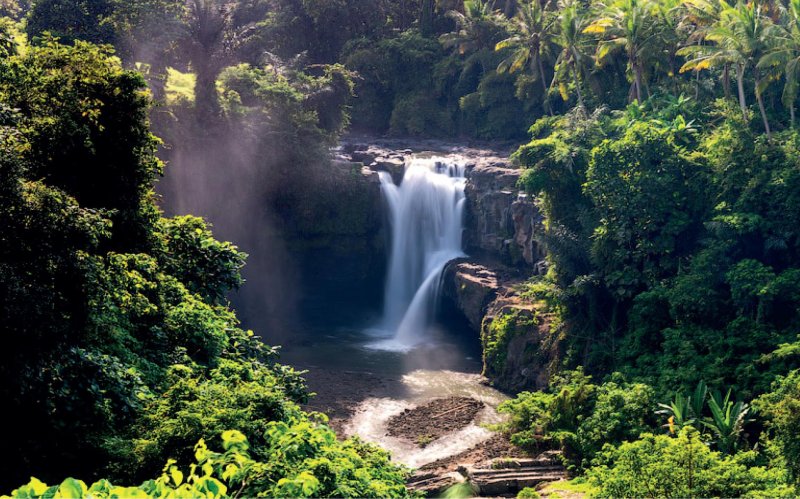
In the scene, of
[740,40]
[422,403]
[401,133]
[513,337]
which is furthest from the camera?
[401,133]

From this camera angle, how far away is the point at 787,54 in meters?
30.2

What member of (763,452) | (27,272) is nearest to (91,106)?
(27,272)

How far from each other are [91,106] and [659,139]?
2104cm

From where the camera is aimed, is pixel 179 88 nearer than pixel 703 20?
No

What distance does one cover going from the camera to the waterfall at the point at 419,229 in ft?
141

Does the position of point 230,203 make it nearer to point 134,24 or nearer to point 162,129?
point 162,129

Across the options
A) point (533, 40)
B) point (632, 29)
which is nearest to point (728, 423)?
point (632, 29)

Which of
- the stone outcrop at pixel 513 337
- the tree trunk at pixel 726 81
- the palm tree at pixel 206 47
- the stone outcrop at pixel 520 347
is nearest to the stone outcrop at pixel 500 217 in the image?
the stone outcrop at pixel 513 337

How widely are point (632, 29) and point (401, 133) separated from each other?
67.8 ft

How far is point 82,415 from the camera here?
13734mm

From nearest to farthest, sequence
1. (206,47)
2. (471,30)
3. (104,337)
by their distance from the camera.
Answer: (104,337) < (206,47) < (471,30)

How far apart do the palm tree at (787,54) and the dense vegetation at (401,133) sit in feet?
0.30

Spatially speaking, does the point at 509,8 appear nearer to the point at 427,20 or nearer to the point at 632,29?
the point at 427,20

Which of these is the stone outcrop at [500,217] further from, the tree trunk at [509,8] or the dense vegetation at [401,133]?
the tree trunk at [509,8]
